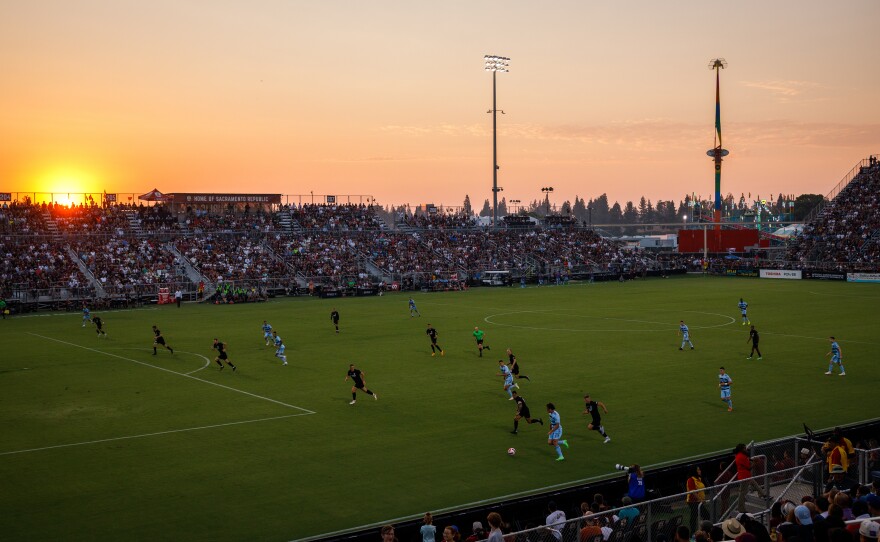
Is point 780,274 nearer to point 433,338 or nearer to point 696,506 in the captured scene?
point 433,338

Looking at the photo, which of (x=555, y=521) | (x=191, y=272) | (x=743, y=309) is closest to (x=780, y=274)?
(x=743, y=309)

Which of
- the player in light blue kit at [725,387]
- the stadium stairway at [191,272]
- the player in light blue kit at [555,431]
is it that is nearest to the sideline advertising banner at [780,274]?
the stadium stairway at [191,272]

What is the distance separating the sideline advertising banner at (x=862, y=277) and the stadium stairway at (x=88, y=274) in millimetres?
75732

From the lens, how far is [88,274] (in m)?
71.2

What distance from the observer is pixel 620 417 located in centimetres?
2602

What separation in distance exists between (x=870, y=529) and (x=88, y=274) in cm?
7167

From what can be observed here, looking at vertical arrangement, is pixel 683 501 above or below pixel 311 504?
above

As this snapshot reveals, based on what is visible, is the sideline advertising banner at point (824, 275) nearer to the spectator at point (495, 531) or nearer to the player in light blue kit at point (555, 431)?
the player in light blue kit at point (555, 431)

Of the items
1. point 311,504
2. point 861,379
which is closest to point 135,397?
point 311,504

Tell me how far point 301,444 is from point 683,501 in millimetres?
12424

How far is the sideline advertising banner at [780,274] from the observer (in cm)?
9188

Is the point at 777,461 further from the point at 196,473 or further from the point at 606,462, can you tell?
the point at 196,473

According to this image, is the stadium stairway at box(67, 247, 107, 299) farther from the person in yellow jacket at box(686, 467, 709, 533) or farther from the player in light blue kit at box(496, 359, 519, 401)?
the person in yellow jacket at box(686, 467, 709, 533)

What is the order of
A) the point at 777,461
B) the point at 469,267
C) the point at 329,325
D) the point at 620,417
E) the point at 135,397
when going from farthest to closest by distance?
the point at 469,267, the point at 329,325, the point at 135,397, the point at 620,417, the point at 777,461
